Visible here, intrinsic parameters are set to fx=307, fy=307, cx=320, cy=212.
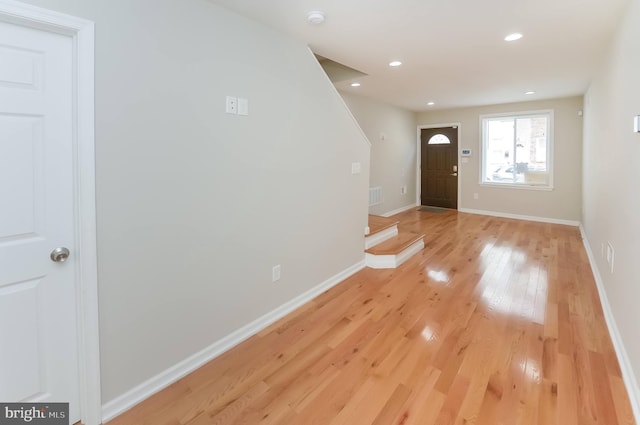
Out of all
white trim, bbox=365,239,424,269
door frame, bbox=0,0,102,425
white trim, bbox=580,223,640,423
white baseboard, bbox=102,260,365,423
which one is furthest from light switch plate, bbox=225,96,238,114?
white trim, bbox=580,223,640,423

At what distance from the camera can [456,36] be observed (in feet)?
9.18

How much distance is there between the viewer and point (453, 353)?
2158 millimetres

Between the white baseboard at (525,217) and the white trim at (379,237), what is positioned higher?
the white baseboard at (525,217)

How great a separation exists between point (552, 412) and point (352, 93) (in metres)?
5.02

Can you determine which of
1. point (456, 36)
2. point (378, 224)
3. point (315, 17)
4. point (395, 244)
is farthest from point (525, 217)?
point (315, 17)

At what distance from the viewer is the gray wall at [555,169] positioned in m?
5.84

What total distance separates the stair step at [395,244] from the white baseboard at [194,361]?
44.7 inches

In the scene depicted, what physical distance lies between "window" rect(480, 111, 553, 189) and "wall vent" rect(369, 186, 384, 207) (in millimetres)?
2546

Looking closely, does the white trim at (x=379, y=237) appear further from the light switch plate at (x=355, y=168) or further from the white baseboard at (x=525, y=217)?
the white baseboard at (x=525, y=217)

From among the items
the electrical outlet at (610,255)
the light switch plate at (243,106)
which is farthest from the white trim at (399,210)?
the light switch plate at (243,106)

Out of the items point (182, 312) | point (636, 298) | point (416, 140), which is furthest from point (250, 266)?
point (416, 140)

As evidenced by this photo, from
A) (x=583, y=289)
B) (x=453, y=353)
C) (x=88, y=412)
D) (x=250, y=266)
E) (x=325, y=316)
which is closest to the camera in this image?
(x=88, y=412)

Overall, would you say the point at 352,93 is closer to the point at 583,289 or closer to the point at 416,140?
the point at 416,140

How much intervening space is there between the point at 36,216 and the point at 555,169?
25.1ft
